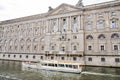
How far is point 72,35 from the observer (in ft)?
161

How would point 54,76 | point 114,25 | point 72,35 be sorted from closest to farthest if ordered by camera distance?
Result: 1. point 54,76
2. point 114,25
3. point 72,35

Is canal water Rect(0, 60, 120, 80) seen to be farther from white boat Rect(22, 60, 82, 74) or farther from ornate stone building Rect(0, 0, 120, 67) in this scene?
ornate stone building Rect(0, 0, 120, 67)

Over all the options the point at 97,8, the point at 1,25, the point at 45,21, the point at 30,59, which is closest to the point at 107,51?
the point at 97,8

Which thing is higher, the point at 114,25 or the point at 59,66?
the point at 114,25

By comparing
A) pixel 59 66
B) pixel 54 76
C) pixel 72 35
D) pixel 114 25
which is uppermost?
pixel 114 25

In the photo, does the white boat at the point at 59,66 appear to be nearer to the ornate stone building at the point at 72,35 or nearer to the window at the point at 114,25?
the ornate stone building at the point at 72,35

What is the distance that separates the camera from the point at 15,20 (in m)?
68.1

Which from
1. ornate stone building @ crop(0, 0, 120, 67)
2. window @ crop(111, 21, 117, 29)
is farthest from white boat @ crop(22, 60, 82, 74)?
window @ crop(111, 21, 117, 29)

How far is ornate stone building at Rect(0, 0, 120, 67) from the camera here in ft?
140

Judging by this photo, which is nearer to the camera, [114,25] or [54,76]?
[54,76]

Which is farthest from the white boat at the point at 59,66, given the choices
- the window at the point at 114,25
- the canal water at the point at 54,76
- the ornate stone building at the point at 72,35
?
the window at the point at 114,25

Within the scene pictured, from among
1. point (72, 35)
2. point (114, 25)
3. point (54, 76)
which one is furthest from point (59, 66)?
point (114, 25)

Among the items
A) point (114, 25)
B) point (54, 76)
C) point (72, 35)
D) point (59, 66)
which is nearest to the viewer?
point (54, 76)

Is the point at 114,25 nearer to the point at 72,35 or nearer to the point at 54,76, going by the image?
the point at 72,35
